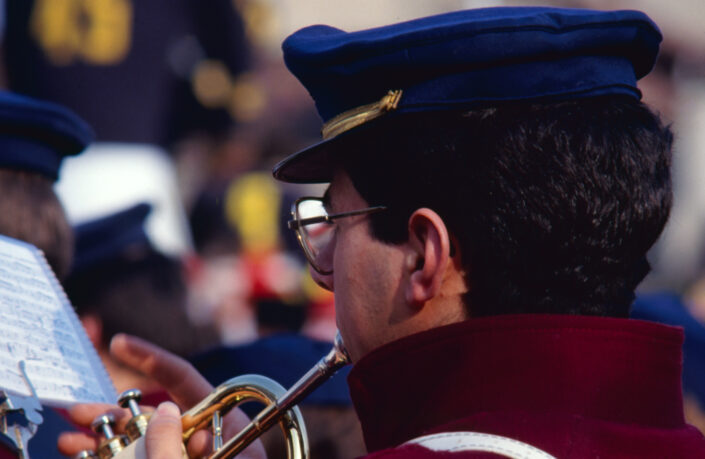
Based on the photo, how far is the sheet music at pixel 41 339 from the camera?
82.1 inches

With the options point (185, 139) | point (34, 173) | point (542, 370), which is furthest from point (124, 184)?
point (542, 370)

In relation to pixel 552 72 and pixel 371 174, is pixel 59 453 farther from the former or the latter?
pixel 552 72

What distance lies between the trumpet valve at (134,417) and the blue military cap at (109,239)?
2.10 m

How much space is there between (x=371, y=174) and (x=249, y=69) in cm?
531

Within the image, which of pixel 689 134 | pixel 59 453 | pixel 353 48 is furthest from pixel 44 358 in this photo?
pixel 689 134

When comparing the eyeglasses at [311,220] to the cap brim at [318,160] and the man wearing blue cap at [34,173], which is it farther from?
the man wearing blue cap at [34,173]

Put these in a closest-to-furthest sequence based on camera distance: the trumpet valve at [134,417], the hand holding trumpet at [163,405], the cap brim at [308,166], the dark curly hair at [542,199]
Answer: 1. the dark curly hair at [542,199]
2. the cap brim at [308,166]
3. the trumpet valve at [134,417]
4. the hand holding trumpet at [163,405]

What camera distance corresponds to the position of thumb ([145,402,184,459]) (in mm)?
1964

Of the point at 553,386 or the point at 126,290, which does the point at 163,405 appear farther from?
the point at 126,290

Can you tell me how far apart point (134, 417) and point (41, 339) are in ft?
0.96

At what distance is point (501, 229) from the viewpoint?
74.1 inches

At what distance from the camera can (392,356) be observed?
6.22ft

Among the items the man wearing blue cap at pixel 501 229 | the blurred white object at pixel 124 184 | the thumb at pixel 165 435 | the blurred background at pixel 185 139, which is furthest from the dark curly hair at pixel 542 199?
the blurred white object at pixel 124 184

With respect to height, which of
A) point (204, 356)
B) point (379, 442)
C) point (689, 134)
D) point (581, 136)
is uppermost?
point (581, 136)
